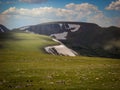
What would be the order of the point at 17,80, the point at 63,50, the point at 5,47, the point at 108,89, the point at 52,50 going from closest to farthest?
the point at 108,89 < the point at 17,80 < the point at 5,47 < the point at 52,50 < the point at 63,50

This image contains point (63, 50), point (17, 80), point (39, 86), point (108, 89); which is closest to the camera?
point (108, 89)

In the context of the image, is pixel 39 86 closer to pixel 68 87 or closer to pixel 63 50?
pixel 68 87

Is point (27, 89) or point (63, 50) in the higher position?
point (27, 89)

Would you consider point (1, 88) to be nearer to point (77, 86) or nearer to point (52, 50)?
point (77, 86)

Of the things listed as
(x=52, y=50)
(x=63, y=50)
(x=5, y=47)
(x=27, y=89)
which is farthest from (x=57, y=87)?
(x=63, y=50)

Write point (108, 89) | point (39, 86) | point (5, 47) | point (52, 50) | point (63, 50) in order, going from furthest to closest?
point (63, 50)
point (52, 50)
point (5, 47)
point (39, 86)
point (108, 89)

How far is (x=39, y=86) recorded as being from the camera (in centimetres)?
2548

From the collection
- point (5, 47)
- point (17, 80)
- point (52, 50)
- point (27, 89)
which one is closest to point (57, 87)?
point (27, 89)

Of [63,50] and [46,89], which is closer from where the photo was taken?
[46,89]

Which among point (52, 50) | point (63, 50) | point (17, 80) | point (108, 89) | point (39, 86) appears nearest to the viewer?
point (108, 89)

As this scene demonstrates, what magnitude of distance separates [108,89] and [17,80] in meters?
12.3

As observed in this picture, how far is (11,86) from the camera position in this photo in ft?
84.7

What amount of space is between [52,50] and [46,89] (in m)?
137

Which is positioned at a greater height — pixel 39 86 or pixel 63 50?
pixel 39 86
